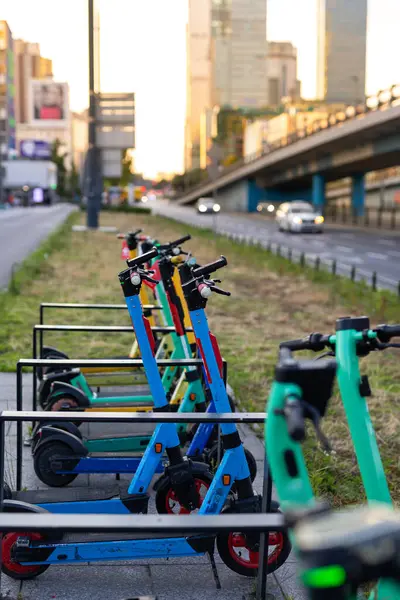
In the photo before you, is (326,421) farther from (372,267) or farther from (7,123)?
Answer: (7,123)

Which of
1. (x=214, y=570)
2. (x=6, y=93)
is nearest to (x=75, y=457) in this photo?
(x=214, y=570)

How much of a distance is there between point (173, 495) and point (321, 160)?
57.6 meters

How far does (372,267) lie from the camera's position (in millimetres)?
24469

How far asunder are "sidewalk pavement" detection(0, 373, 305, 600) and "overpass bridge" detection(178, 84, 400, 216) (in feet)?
75.9

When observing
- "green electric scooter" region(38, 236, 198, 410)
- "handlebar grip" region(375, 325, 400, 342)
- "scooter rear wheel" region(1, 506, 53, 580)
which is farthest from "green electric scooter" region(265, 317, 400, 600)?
"green electric scooter" region(38, 236, 198, 410)

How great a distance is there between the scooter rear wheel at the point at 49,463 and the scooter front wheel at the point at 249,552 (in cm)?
144

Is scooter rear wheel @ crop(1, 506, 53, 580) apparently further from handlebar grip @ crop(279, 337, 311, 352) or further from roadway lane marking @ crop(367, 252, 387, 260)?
roadway lane marking @ crop(367, 252, 387, 260)

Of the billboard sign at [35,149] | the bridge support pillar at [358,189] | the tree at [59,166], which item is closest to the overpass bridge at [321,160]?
the bridge support pillar at [358,189]

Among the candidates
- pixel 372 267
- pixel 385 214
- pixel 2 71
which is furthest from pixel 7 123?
pixel 372 267

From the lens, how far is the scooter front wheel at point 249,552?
13.0 feet

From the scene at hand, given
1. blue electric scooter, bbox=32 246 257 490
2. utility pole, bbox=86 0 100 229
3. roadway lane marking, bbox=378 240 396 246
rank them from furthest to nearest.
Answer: utility pole, bbox=86 0 100 229, roadway lane marking, bbox=378 240 396 246, blue electric scooter, bbox=32 246 257 490

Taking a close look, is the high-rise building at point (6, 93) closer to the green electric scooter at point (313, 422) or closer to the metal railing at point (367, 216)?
the metal railing at point (367, 216)

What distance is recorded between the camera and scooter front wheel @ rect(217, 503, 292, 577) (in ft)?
13.0

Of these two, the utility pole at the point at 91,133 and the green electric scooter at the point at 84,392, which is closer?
the green electric scooter at the point at 84,392
